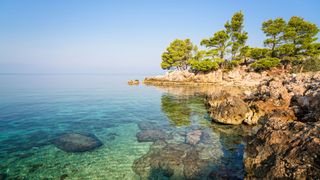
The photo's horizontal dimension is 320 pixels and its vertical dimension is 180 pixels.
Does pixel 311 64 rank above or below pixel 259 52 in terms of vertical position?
below

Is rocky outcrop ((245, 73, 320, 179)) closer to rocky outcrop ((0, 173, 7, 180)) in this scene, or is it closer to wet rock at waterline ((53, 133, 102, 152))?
wet rock at waterline ((53, 133, 102, 152))

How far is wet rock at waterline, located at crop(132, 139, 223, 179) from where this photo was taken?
25.9ft

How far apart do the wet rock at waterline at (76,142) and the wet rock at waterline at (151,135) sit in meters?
2.70

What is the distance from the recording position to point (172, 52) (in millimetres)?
69438

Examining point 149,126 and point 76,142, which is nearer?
point 76,142

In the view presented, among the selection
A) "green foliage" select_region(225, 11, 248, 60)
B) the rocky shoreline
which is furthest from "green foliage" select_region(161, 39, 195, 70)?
the rocky shoreline

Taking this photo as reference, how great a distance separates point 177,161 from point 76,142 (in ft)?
21.0

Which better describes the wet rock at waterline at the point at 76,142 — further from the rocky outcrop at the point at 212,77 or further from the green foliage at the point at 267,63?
the green foliage at the point at 267,63

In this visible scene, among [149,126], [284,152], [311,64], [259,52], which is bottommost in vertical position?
[149,126]

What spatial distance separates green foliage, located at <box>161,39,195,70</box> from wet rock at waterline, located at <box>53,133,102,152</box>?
193ft

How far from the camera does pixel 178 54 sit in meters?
69.3

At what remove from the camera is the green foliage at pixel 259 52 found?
55938 mm

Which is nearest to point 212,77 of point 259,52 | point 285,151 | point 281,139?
point 259,52

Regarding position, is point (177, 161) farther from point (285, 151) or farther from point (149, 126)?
point (149, 126)
